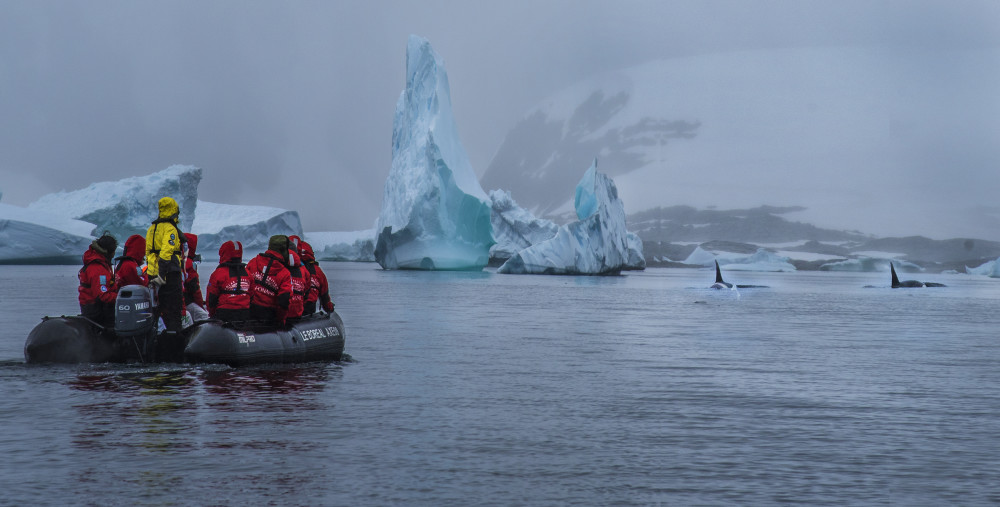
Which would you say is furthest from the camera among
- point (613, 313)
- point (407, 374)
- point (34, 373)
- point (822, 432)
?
point (613, 313)

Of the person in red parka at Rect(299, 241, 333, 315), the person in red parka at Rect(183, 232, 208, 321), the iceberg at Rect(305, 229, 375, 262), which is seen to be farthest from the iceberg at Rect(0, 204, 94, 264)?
the person in red parka at Rect(299, 241, 333, 315)

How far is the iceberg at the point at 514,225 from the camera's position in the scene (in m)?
86.4

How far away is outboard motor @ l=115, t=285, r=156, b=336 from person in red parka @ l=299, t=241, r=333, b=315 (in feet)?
7.97

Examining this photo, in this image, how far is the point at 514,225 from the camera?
87000mm

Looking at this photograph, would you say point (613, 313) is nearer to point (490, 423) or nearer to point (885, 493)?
point (490, 423)

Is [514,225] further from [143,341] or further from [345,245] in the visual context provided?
[143,341]

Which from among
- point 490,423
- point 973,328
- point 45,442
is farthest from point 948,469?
point 973,328

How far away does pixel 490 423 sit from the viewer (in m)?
9.66

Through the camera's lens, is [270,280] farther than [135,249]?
Yes

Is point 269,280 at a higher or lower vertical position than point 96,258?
lower

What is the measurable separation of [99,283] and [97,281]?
1.5 inches

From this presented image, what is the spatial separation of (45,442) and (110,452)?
841mm

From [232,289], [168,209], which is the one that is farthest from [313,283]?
[168,209]

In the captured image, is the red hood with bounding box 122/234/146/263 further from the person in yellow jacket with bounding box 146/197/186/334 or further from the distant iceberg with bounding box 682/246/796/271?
the distant iceberg with bounding box 682/246/796/271
